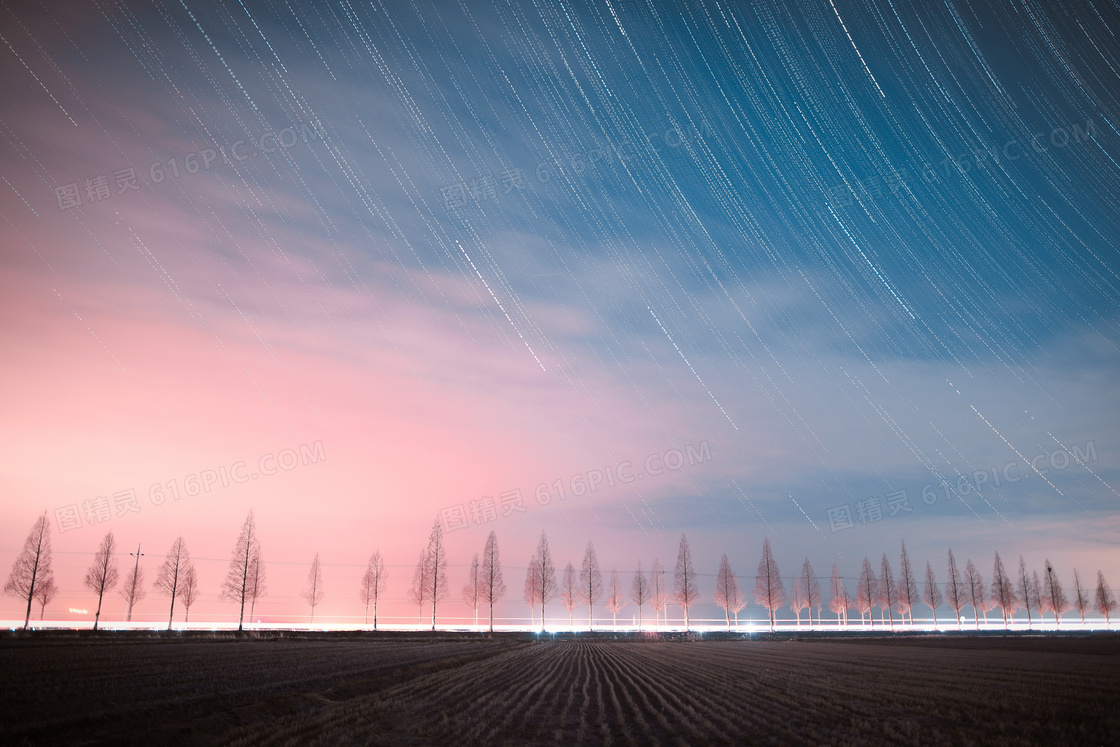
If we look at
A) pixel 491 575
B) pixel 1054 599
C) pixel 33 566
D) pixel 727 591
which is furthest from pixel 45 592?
pixel 1054 599

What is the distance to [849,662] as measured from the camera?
39031 millimetres

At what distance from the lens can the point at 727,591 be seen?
110500 mm

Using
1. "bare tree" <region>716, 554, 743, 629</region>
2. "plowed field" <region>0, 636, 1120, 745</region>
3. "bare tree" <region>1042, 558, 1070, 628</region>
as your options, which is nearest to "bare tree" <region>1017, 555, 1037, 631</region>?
"bare tree" <region>1042, 558, 1070, 628</region>

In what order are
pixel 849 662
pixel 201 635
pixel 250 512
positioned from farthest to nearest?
1. pixel 250 512
2. pixel 201 635
3. pixel 849 662

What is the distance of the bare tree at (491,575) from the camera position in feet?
298

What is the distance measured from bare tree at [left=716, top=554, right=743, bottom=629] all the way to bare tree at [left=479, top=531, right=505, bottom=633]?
40726 millimetres

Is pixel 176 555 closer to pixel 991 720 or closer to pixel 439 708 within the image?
pixel 439 708

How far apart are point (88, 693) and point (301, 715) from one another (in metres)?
6.11

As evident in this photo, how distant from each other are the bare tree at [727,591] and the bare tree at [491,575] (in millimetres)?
40726

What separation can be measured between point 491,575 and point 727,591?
43.4 metres

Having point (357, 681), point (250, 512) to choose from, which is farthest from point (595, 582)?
point (357, 681)

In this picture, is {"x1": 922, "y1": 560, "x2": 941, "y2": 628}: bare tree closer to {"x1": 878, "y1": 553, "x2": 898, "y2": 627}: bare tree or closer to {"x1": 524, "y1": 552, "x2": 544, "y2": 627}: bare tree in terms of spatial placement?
{"x1": 878, "y1": 553, "x2": 898, "y2": 627}: bare tree

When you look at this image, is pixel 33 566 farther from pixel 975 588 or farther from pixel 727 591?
pixel 975 588

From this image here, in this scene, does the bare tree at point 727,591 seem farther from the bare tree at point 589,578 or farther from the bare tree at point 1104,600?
the bare tree at point 1104,600
